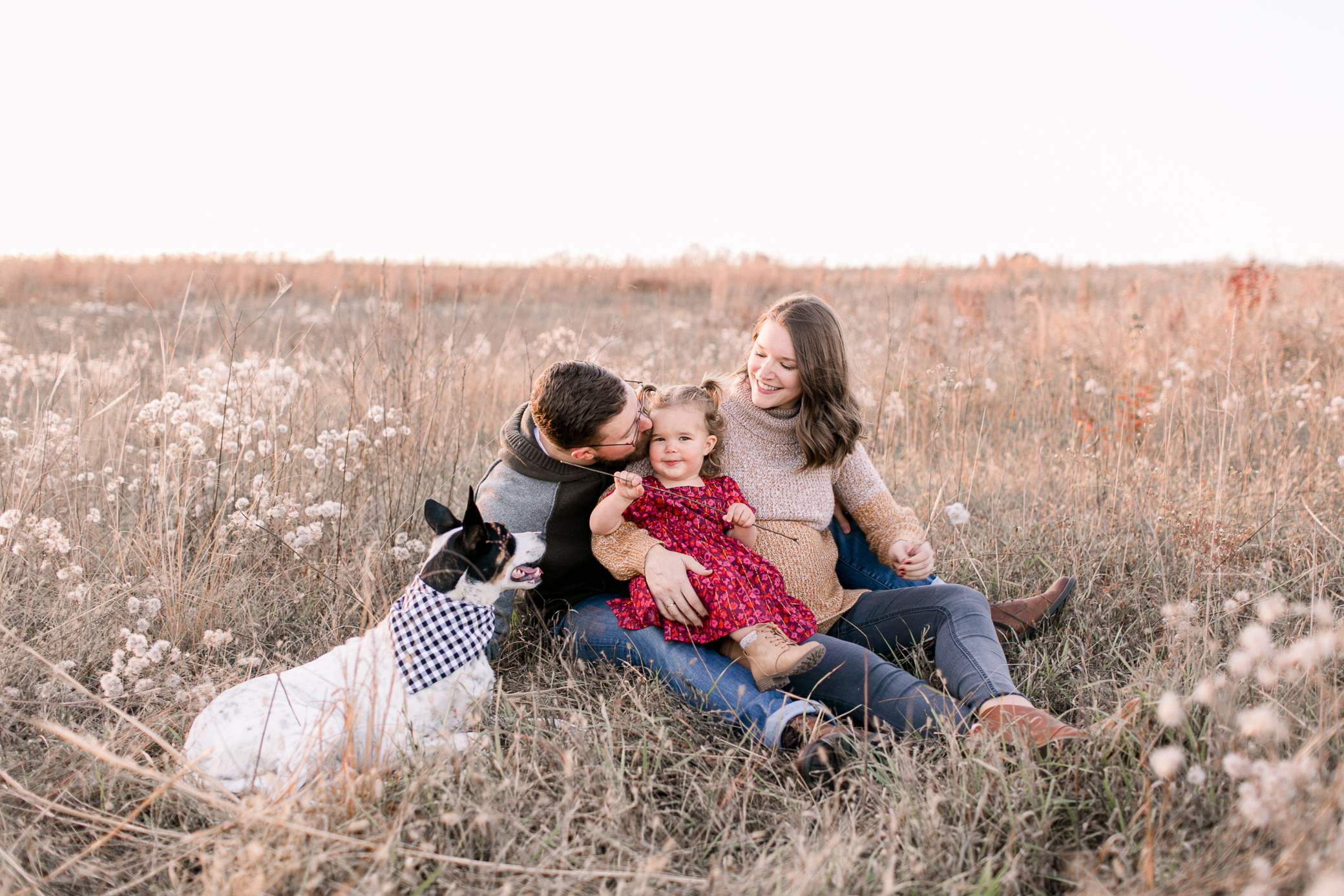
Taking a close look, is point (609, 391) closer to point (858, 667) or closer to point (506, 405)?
point (858, 667)

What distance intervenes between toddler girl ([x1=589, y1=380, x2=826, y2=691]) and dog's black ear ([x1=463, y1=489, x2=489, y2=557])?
463 millimetres

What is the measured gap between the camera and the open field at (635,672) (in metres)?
1.62

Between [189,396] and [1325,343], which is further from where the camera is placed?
[1325,343]

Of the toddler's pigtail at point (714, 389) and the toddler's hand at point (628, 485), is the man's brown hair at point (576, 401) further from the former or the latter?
the toddler's pigtail at point (714, 389)

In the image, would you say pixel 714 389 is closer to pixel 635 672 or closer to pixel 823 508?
pixel 823 508

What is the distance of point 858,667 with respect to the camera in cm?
233

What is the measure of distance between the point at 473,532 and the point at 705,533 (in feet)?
2.62

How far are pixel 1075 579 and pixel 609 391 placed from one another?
1.92 metres

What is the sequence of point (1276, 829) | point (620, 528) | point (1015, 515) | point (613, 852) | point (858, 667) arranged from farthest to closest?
point (1015, 515) → point (620, 528) → point (858, 667) → point (613, 852) → point (1276, 829)

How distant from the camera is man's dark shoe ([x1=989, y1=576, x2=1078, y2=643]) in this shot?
279cm

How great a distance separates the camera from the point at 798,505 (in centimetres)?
282

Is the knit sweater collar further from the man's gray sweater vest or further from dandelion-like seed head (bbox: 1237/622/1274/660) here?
dandelion-like seed head (bbox: 1237/622/1274/660)

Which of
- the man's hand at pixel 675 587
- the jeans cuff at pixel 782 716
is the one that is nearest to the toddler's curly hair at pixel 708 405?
the man's hand at pixel 675 587

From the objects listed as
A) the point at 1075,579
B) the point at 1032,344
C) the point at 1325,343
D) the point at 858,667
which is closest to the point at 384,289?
the point at 858,667
